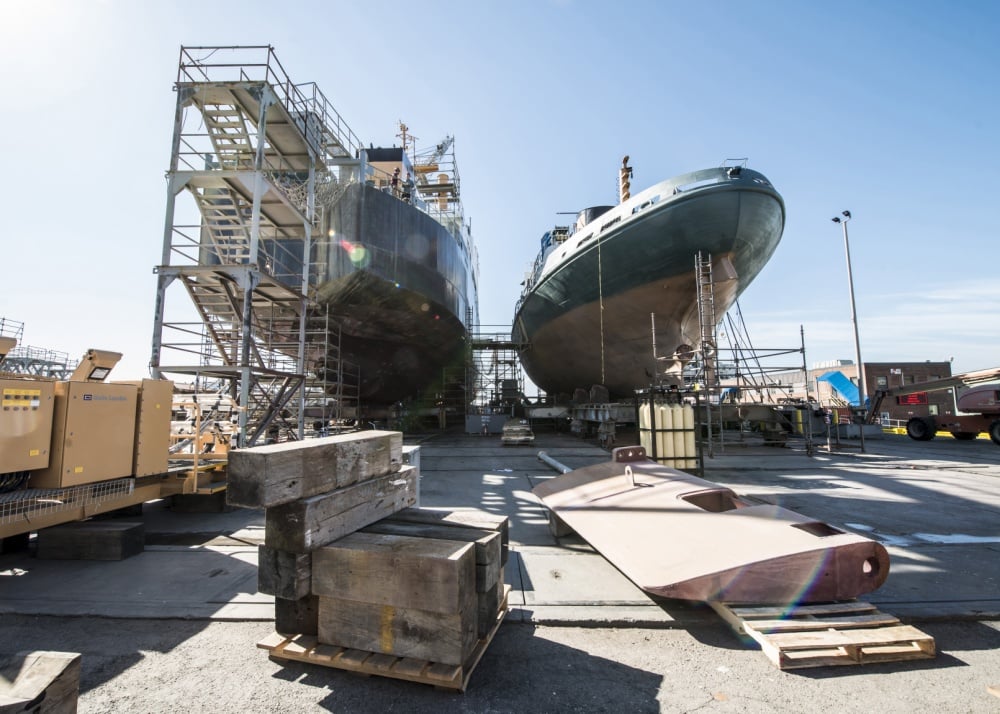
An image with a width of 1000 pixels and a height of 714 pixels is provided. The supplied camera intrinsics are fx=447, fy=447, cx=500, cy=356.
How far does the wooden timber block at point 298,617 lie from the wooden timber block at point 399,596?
0.15 meters

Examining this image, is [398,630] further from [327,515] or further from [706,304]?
[706,304]

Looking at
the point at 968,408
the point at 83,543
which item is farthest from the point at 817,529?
the point at 968,408

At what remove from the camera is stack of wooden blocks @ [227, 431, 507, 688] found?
2180mm

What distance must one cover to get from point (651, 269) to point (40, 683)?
46.1ft

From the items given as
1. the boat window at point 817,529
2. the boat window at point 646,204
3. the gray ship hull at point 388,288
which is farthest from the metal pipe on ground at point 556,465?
the boat window at point 646,204

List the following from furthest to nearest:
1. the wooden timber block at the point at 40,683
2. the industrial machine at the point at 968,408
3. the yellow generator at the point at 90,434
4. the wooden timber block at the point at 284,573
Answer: the industrial machine at the point at 968,408 → the yellow generator at the point at 90,434 → the wooden timber block at the point at 284,573 → the wooden timber block at the point at 40,683

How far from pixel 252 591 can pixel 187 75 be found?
1205 centimetres

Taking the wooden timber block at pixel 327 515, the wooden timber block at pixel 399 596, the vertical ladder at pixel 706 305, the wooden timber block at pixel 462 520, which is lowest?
the wooden timber block at pixel 399 596

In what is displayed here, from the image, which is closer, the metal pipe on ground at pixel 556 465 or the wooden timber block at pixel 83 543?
the wooden timber block at pixel 83 543

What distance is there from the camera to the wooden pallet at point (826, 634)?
2.45 m

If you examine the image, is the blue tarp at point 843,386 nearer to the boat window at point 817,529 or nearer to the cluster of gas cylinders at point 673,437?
the cluster of gas cylinders at point 673,437

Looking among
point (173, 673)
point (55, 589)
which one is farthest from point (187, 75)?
point (173, 673)

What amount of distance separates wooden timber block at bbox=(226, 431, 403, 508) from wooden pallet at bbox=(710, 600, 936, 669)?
2.52 metres

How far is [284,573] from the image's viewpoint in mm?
2373
